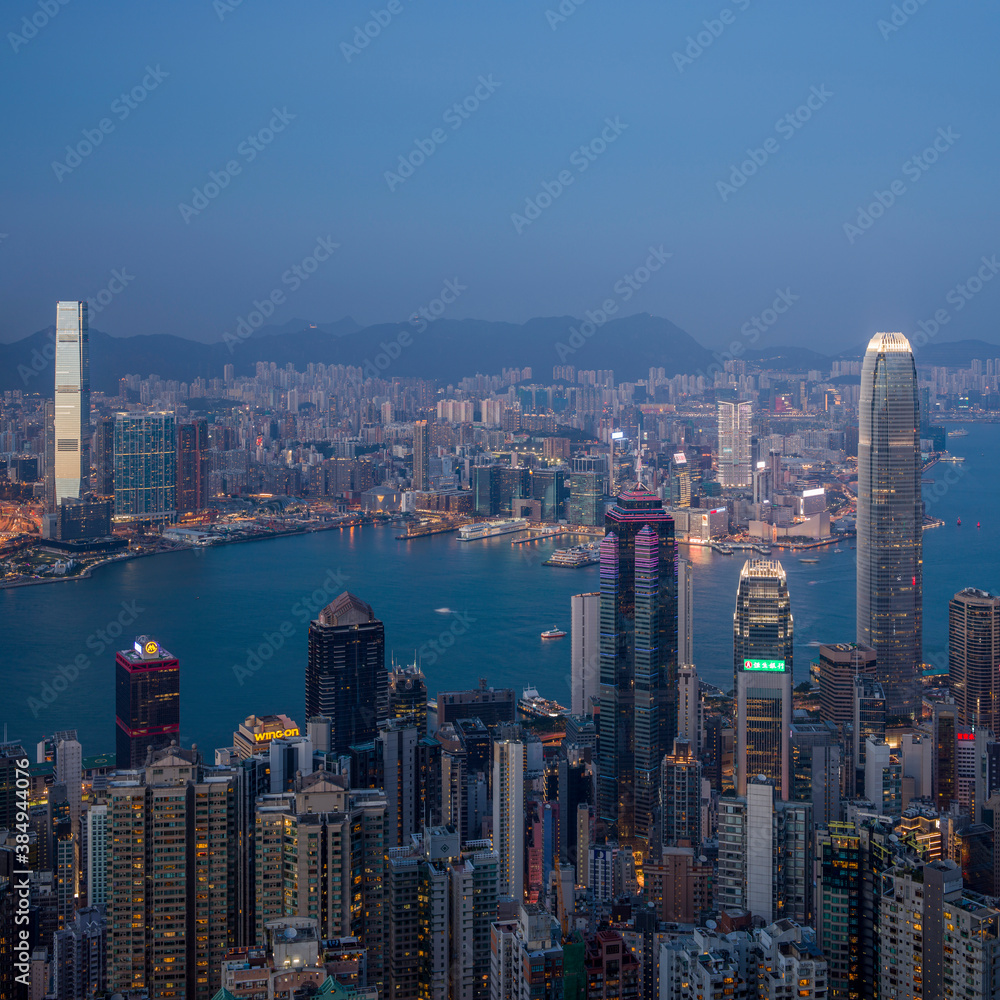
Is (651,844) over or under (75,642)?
under

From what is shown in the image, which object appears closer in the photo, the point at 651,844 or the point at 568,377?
the point at 651,844

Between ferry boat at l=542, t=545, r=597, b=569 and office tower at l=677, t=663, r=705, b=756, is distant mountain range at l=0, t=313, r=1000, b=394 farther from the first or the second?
office tower at l=677, t=663, r=705, b=756

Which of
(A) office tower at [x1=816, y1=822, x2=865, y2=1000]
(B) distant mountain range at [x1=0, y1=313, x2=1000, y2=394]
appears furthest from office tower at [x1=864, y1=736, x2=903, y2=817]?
(B) distant mountain range at [x1=0, y1=313, x2=1000, y2=394]

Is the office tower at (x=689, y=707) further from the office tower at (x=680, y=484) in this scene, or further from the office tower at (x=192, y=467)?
the office tower at (x=192, y=467)

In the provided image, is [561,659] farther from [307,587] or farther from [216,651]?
[307,587]

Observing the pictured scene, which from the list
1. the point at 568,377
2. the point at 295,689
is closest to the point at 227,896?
the point at 295,689

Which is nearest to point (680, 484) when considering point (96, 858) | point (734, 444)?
point (734, 444)

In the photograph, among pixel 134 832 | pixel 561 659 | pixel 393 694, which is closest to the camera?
pixel 134 832
